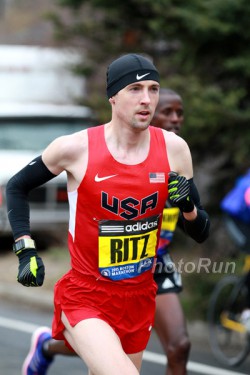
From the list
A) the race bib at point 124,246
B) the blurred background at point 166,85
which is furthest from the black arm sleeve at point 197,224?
the blurred background at point 166,85

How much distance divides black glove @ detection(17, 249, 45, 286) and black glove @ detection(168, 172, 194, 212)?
76 cm

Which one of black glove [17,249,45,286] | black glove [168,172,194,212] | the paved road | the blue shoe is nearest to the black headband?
black glove [168,172,194,212]

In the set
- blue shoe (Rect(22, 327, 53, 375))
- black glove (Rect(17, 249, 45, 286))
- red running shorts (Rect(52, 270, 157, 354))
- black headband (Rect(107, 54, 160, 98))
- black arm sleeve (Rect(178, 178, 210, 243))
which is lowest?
blue shoe (Rect(22, 327, 53, 375))

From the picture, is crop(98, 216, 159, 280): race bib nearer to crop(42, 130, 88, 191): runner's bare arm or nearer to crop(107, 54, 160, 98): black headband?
crop(42, 130, 88, 191): runner's bare arm

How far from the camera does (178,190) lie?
487 cm

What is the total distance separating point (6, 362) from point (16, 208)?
125 inches

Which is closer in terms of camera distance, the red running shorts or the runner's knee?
the red running shorts

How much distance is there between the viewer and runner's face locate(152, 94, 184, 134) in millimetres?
6961

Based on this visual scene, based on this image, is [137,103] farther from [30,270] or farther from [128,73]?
[30,270]

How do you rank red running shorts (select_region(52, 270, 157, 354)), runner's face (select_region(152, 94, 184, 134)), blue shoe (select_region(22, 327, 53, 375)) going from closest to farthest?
red running shorts (select_region(52, 270, 157, 354)), blue shoe (select_region(22, 327, 53, 375)), runner's face (select_region(152, 94, 184, 134))

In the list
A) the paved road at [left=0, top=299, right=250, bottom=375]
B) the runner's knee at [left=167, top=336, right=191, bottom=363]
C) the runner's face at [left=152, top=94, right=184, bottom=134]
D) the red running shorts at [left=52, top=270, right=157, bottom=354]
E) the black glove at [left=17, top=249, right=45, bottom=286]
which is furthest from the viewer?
the paved road at [left=0, top=299, right=250, bottom=375]

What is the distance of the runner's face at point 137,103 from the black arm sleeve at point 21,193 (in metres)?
0.53

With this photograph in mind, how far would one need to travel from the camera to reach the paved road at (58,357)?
801cm

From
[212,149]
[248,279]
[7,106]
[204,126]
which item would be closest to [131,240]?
[248,279]
